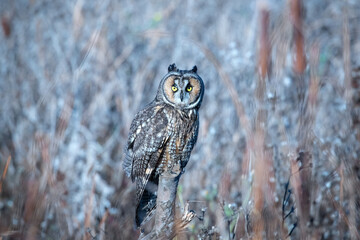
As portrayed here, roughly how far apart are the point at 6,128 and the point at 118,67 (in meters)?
1.19

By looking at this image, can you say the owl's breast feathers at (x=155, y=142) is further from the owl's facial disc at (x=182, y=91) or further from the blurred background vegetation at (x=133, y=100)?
the blurred background vegetation at (x=133, y=100)

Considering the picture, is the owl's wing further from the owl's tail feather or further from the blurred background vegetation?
the blurred background vegetation

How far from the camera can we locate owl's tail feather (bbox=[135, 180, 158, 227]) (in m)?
2.45

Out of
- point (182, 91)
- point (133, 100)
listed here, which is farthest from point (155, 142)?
point (133, 100)

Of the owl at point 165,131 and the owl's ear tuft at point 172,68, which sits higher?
the owl's ear tuft at point 172,68

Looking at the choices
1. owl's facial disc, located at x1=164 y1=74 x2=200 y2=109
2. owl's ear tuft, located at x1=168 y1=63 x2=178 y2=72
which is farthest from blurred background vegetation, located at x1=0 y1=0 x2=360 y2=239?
owl's ear tuft, located at x1=168 y1=63 x2=178 y2=72

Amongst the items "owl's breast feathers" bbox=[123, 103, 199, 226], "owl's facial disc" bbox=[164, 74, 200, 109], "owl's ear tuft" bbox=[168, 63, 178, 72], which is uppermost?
"owl's ear tuft" bbox=[168, 63, 178, 72]

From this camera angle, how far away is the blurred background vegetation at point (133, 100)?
9.57ft

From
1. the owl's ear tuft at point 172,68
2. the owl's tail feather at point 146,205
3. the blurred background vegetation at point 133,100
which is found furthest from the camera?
the blurred background vegetation at point 133,100

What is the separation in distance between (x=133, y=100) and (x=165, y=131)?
1.60 metres

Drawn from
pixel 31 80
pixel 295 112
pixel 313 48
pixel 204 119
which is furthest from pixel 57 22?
pixel 313 48

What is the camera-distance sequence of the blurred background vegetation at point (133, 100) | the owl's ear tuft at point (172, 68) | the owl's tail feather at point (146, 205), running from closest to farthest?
the owl's tail feather at point (146, 205), the owl's ear tuft at point (172, 68), the blurred background vegetation at point (133, 100)

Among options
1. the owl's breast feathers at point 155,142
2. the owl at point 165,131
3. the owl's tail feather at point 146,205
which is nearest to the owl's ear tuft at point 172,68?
the owl at point 165,131

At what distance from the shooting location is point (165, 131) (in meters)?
2.52
